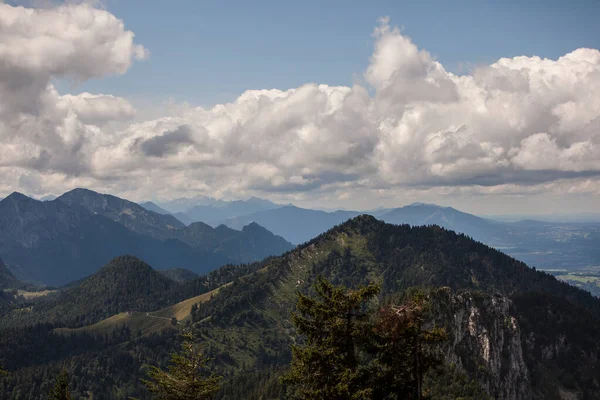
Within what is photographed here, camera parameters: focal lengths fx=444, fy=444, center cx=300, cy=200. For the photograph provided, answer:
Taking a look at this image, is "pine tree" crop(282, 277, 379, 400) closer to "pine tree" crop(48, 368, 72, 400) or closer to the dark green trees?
the dark green trees

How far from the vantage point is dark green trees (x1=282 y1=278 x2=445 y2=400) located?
40.1m

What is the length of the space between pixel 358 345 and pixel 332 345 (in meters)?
2.60

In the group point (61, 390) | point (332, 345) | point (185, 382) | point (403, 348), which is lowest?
point (61, 390)

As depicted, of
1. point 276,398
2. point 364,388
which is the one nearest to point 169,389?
point 364,388

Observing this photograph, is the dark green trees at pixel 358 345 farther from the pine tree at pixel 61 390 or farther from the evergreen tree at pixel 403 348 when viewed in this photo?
the pine tree at pixel 61 390

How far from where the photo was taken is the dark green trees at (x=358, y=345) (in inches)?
1580

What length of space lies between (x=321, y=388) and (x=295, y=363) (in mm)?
3328

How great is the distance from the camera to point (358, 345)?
42031 mm

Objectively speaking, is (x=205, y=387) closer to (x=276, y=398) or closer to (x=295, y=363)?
(x=295, y=363)

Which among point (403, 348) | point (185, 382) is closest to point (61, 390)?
point (185, 382)

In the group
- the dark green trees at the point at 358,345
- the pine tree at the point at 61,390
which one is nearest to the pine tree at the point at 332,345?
the dark green trees at the point at 358,345

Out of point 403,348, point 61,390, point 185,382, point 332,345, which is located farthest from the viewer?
point 61,390

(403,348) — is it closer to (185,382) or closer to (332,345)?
(332,345)

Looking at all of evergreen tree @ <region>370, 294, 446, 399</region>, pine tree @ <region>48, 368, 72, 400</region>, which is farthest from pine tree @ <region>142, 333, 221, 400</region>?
pine tree @ <region>48, 368, 72, 400</region>
